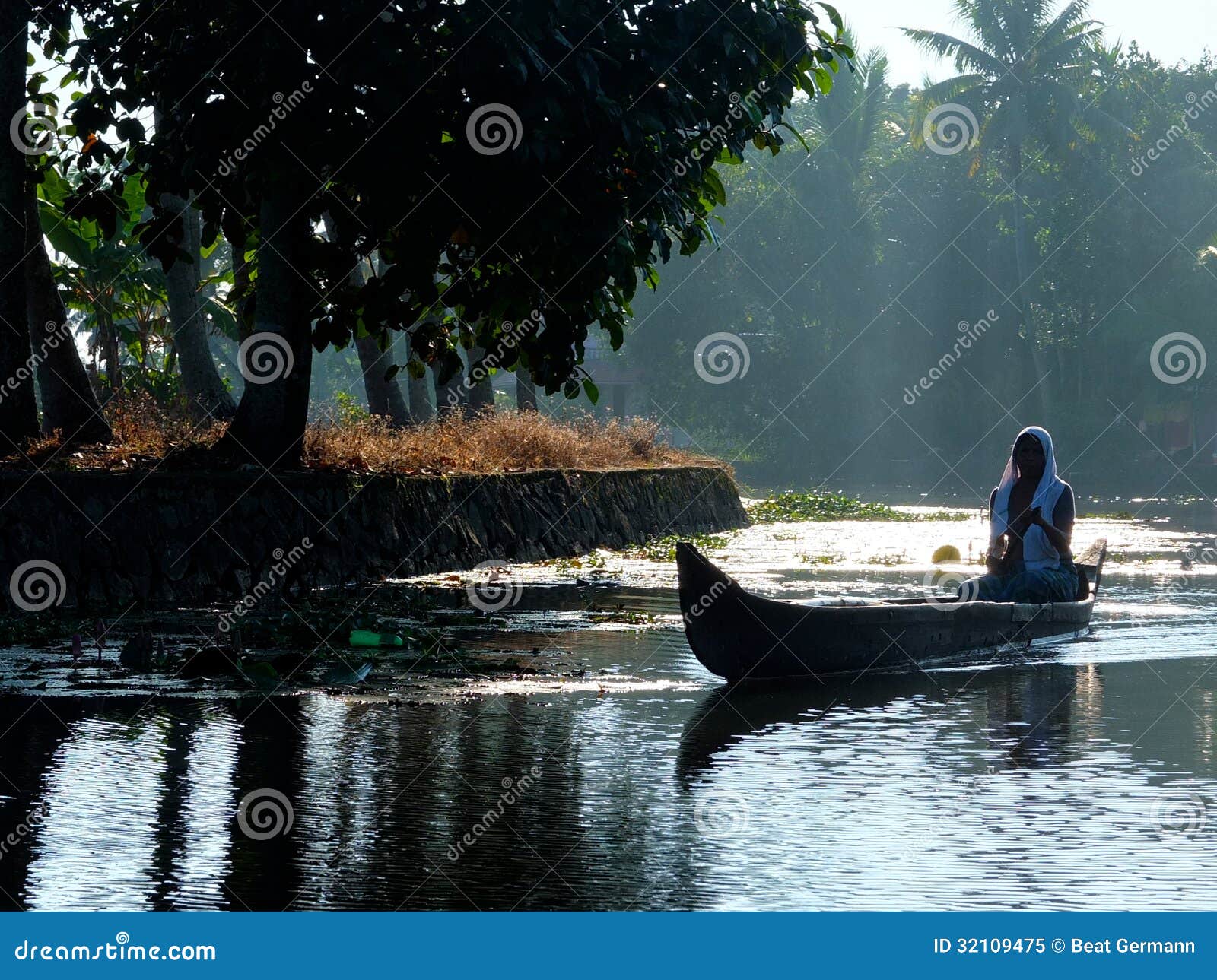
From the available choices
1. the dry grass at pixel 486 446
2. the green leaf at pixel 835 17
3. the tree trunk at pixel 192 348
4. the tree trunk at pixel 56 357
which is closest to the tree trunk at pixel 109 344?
the dry grass at pixel 486 446

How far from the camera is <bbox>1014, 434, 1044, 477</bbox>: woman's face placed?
14562 millimetres

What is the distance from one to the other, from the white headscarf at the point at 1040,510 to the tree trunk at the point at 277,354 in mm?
7362

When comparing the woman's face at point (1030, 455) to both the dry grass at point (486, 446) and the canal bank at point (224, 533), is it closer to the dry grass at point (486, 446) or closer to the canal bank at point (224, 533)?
the canal bank at point (224, 533)

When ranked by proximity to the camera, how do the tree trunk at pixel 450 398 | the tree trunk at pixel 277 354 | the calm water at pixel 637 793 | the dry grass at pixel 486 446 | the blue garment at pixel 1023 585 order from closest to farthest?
the calm water at pixel 637 793 < the blue garment at pixel 1023 585 < the tree trunk at pixel 277 354 < the dry grass at pixel 486 446 < the tree trunk at pixel 450 398

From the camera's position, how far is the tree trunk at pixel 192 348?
2159cm

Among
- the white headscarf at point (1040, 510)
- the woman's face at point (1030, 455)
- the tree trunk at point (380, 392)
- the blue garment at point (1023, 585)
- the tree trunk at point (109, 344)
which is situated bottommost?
the blue garment at point (1023, 585)

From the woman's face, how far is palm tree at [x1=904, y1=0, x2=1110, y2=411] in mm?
Result: 46497

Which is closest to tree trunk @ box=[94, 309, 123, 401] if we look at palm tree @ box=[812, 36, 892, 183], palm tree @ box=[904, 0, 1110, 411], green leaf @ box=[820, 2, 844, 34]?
green leaf @ box=[820, 2, 844, 34]

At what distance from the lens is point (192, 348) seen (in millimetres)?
22094

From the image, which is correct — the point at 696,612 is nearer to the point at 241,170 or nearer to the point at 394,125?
the point at 394,125

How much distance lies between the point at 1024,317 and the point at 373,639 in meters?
56.1

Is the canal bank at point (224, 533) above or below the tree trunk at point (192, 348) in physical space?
below

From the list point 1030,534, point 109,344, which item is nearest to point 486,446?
point 109,344

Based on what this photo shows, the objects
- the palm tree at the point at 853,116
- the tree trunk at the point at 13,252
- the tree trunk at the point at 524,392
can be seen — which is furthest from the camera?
the palm tree at the point at 853,116
